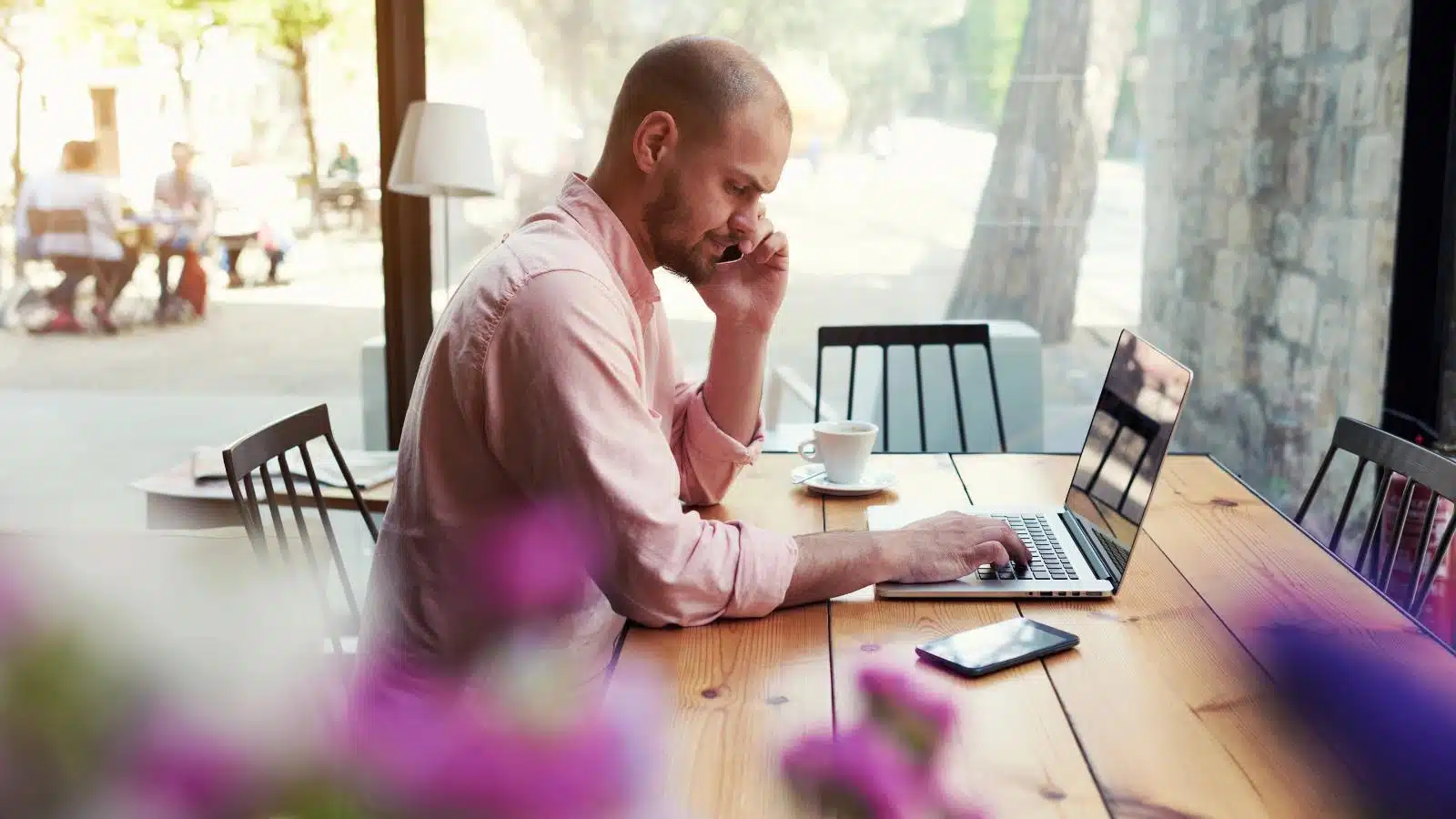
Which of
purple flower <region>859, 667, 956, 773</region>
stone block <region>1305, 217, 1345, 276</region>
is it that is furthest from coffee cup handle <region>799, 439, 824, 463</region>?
stone block <region>1305, 217, 1345, 276</region>

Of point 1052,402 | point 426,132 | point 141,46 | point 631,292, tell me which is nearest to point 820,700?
point 631,292

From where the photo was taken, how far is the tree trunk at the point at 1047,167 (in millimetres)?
3854

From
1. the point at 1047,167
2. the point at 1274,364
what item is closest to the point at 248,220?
the point at 1047,167

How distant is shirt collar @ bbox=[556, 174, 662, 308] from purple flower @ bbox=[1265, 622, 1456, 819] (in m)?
1.13

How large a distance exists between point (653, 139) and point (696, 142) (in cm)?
5

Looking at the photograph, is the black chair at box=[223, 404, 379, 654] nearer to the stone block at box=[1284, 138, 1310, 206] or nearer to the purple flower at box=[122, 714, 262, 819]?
the purple flower at box=[122, 714, 262, 819]

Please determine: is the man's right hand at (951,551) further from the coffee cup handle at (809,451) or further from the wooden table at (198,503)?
the wooden table at (198,503)

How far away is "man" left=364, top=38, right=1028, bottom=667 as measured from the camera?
1.22 m

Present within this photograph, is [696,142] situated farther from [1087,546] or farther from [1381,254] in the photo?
[1381,254]

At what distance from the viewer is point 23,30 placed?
3.78 m

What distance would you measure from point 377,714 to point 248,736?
32 mm

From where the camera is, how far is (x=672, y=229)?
1483 mm

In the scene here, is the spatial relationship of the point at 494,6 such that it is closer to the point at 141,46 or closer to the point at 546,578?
the point at 141,46

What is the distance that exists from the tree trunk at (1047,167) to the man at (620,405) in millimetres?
2569
